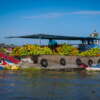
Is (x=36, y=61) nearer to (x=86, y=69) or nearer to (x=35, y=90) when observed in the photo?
(x=86, y=69)

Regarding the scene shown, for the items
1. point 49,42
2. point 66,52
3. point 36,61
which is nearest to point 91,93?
point 36,61

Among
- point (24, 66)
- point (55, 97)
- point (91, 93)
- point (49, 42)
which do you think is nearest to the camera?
point (55, 97)

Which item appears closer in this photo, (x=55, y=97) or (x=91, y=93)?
(x=55, y=97)

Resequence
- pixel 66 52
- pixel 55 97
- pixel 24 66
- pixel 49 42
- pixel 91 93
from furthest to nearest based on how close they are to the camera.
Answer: pixel 49 42 < pixel 66 52 < pixel 24 66 < pixel 91 93 < pixel 55 97

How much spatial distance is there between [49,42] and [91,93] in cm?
7140

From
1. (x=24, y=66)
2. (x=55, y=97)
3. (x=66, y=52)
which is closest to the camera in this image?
(x=55, y=97)

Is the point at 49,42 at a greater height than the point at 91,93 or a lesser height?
greater

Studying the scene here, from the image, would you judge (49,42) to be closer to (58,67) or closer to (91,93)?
(58,67)

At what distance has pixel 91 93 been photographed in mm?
40438

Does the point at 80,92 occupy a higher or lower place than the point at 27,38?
lower

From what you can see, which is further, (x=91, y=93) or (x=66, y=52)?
(x=66, y=52)

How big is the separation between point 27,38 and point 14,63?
2866cm

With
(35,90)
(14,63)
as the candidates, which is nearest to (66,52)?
(14,63)

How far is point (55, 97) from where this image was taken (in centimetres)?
3641
